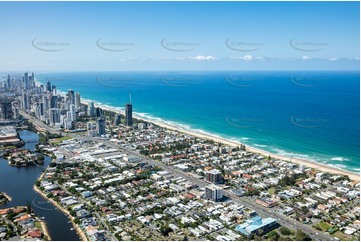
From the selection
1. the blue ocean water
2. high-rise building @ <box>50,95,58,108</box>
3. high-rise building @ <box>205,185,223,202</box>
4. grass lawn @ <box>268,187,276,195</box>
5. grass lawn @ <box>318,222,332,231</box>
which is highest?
high-rise building @ <box>50,95,58,108</box>

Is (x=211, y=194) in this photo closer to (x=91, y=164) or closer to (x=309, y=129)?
(x=91, y=164)

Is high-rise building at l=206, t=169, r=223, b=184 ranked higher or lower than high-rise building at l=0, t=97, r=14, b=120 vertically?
lower

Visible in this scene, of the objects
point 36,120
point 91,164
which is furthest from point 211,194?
point 36,120

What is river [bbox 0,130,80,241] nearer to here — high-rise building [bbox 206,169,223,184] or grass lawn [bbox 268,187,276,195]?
high-rise building [bbox 206,169,223,184]

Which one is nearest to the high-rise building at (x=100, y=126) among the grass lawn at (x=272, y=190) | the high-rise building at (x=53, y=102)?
the high-rise building at (x=53, y=102)

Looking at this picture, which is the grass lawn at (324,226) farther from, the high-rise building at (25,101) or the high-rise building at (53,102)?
the high-rise building at (25,101)

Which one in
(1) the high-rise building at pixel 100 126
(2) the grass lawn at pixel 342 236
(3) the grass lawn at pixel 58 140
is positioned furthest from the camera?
(1) the high-rise building at pixel 100 126

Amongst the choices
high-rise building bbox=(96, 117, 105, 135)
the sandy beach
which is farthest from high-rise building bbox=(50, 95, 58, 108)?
the sandy beach
